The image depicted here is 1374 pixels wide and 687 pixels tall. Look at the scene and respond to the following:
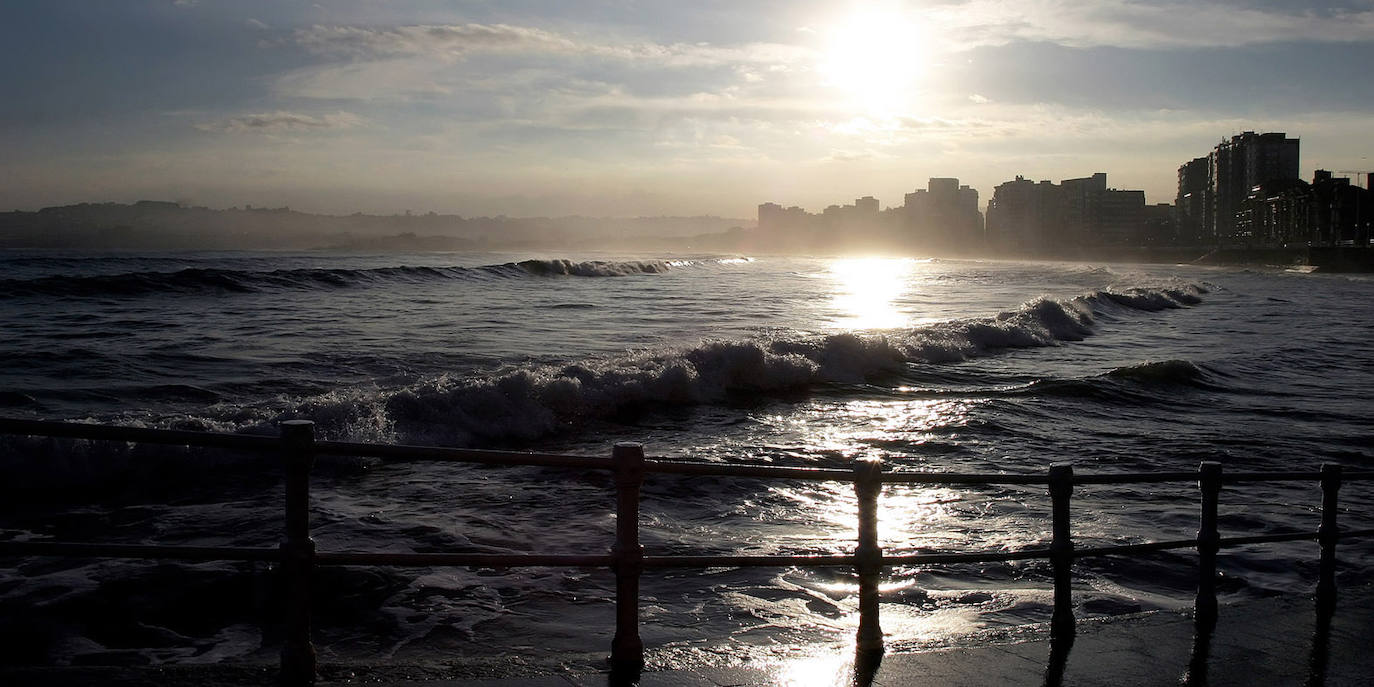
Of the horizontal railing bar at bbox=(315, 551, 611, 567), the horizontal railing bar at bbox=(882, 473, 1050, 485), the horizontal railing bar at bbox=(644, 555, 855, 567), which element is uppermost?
the horizontal railing bar at bbox=(882, 473, 1050, 485)

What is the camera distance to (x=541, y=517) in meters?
9.70

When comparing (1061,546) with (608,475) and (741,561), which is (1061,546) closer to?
(741,561)

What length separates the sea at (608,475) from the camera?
677cm

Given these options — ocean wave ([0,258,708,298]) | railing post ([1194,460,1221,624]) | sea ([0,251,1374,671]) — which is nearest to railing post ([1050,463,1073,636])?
sea ([0,251,1374,671])

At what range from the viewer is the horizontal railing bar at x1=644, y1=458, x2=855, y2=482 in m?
4.56

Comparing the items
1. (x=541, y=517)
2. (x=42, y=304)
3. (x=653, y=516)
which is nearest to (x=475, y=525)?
(x=541, y=517)

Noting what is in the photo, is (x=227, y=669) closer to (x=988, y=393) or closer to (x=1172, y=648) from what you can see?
(x=1172, y=648)

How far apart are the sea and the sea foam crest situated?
0.06m

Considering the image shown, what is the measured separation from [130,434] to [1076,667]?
14.3 feet

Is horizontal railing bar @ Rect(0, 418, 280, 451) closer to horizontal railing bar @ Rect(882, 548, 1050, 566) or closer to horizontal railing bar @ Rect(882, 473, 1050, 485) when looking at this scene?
horizontal railing bar @ Rect(882, 473, 1050, 485)

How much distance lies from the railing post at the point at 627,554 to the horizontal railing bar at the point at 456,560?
90 millimetres

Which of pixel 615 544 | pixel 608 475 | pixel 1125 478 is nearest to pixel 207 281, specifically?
pixel 608 475

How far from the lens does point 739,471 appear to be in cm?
477

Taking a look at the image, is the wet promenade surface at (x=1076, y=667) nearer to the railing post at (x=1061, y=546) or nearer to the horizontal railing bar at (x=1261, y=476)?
the railing post at (x=1061, y=546)
